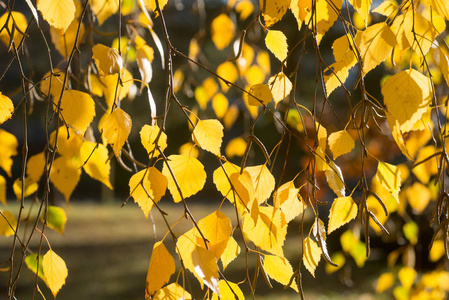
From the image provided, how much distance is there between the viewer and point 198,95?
5.77 feet

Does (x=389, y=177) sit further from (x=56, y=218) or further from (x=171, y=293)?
(x=56, y=218)

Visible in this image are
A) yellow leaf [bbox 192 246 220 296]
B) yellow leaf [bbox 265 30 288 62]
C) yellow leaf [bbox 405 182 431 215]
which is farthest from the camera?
yellow leaf [bbox 405 182 431 215]

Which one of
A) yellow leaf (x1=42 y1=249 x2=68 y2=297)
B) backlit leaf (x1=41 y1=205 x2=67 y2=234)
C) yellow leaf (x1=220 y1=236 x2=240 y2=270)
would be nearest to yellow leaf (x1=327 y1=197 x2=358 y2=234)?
yellow leaf (x1=220 y1=236 x2=240 y2=270)

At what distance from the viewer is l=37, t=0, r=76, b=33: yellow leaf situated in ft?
1.83

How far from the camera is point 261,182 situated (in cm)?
60

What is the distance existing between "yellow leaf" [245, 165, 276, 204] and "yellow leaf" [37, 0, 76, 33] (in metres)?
0.27

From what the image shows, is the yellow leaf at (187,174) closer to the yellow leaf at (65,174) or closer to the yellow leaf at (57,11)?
the yellow leaf at (57,11)

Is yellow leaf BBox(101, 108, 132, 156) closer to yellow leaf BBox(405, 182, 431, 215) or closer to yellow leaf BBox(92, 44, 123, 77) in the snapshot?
yellow leaf BBox(92, 44, 123, 77)

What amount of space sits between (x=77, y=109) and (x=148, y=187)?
0.46 ft

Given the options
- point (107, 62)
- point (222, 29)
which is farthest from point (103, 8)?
point (222, 29)

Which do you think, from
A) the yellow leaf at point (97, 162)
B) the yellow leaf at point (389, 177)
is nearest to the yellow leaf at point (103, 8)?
the yellow leaf at point (97, 162)

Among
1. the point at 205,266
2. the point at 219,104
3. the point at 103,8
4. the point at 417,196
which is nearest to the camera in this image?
the point at 205,266

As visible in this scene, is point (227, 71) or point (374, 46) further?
point (227, 71)

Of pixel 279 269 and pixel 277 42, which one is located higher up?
pixel 277 42
